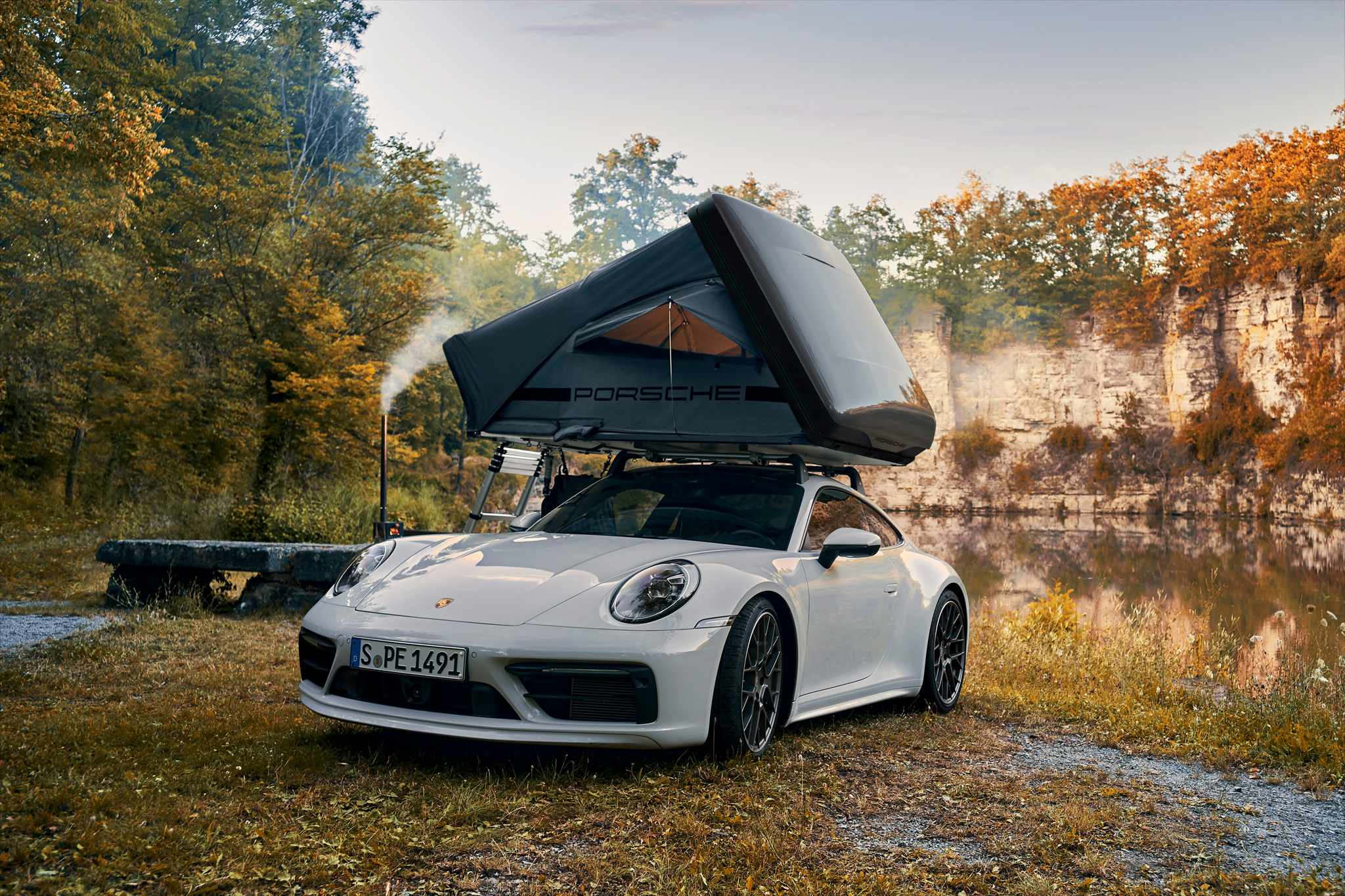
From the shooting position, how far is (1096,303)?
165ft

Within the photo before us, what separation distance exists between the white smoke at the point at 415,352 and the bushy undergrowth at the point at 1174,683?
673 inches

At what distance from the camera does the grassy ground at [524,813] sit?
2.92 m

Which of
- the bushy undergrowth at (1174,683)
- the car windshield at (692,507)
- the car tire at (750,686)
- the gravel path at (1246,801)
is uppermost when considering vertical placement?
the car windshield at (692,507)

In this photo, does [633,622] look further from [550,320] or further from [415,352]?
[415,352]

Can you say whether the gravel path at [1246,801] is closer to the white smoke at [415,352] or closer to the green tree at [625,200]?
the white smoke at [415,352]

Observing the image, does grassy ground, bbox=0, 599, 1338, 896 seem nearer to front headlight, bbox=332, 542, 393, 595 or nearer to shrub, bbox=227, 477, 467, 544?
front headlight, bbox=332, 542, 393, 595

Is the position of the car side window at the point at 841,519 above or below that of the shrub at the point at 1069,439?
below

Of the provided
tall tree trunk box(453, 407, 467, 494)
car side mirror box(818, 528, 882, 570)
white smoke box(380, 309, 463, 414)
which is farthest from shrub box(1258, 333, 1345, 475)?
car side mirror box(818, 528, 882, 570)

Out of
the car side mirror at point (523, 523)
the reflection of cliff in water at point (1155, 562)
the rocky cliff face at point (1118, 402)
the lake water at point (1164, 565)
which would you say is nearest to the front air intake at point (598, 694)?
the car side mirror at point (523, 523)

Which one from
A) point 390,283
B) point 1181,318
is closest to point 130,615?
point 390,283

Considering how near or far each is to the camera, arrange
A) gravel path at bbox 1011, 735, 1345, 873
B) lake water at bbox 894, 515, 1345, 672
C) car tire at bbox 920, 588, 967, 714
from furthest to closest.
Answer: lake water at bbox 894, 515, 1345, 672 < car tire at bbox 920, 588, 967, 714 < gravel path at bbox 1011, 735, 1345, 873

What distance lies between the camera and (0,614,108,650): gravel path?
754 cm

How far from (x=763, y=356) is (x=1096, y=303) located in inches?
1948

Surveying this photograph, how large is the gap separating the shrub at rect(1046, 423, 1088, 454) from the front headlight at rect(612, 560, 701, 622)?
48097mm
